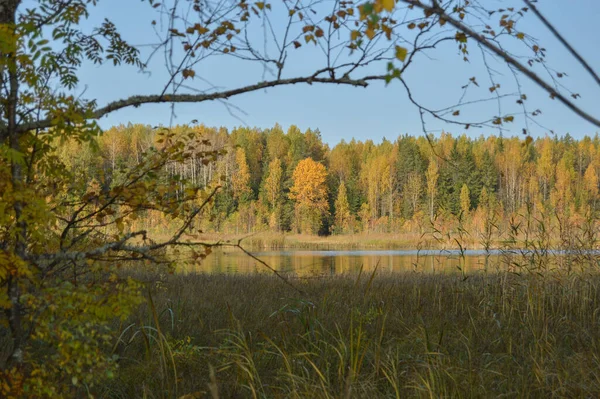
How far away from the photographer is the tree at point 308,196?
182 ft

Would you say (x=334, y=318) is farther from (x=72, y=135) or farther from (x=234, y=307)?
(x=72, y=135)

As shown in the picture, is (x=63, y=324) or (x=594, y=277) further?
(x=594, y=277)

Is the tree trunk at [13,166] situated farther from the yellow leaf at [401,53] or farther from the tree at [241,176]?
the tree at [241,176]

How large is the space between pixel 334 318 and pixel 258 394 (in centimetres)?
255

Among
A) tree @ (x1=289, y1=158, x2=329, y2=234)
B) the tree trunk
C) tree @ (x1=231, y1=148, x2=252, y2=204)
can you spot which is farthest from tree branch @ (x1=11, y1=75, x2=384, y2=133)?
tree @ (x1=231, y1=148, x2=252, y2=204)

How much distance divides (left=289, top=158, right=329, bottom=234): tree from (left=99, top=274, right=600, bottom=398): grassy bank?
45.6m

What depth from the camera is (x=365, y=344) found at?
5258 mm

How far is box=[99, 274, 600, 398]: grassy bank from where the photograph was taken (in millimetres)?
3838

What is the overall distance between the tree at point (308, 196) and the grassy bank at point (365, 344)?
1795 inches

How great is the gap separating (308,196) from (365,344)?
171ft

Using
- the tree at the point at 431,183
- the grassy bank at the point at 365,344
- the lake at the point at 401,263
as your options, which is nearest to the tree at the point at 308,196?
the tree at the point at 431,183

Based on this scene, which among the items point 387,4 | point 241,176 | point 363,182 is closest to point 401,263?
point 387,4

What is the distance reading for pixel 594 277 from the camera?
820 cm

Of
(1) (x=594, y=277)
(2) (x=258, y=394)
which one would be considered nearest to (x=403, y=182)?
(1) (x=594, y=277)
